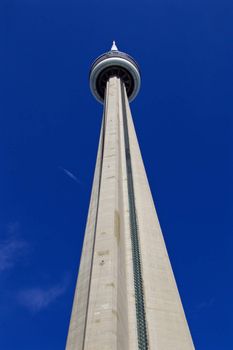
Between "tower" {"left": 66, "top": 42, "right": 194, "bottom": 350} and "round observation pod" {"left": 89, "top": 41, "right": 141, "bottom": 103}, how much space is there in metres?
13.3

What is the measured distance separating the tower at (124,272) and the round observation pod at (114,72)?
43.6ft

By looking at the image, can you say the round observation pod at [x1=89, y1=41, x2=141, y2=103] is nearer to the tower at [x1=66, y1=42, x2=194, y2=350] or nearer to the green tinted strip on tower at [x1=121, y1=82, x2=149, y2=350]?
the tower at [x1=66, y1=42, x2=194, y2=350]

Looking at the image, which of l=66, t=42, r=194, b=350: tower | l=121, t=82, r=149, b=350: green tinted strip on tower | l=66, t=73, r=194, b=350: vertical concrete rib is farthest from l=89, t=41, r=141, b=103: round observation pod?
l=66, t=73, r=194, b=350: vertical concrete rib

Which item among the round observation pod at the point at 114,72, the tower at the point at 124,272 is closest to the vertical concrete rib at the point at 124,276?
the tower at the point at 124,272

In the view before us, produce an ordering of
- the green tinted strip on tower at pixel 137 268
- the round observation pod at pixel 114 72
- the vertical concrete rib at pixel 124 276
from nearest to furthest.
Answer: the vertical concrete rib at pixel 124 276
the green tinted strip on tower at pixel 137 268
the round observation pod at pixel 114 72

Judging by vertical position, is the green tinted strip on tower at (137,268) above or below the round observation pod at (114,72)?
below

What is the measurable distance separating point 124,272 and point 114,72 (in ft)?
88.1

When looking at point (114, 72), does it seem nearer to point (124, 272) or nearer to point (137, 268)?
point (137, 268)

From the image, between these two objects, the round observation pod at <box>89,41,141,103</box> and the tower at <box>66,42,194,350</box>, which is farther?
the round observation pod at <box>89,41,141,103</box>

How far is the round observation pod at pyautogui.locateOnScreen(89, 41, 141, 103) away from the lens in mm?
37594

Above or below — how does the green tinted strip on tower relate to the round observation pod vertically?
below

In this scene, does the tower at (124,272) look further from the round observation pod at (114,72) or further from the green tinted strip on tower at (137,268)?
the round observation pod at (114,72)

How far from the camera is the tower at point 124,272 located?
1105 cm

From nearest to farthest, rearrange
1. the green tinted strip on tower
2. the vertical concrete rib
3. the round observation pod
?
1. the vertical concrete rib
2. the green tinted strip on tower
3. the round observation pod
